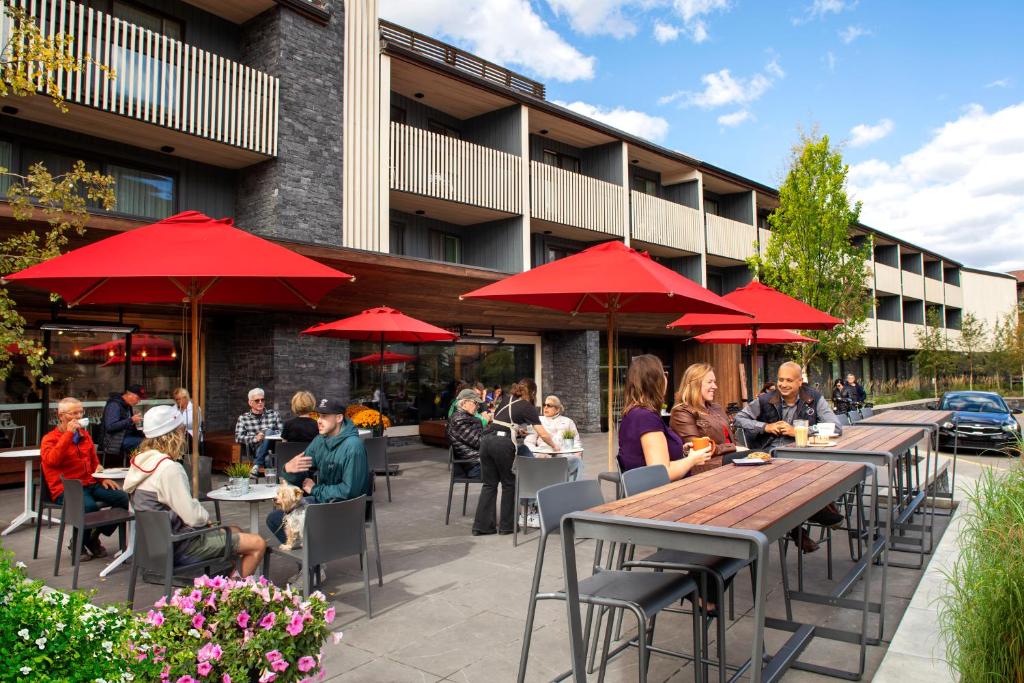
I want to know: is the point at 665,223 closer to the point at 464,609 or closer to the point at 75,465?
the point at 75,465

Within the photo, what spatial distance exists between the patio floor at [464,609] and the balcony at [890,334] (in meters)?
32.2

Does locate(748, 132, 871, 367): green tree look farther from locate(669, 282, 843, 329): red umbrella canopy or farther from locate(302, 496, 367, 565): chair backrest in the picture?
locate(302, 496, 367, 565): chair backrest

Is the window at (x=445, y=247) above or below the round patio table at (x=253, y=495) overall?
above

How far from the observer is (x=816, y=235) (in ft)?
60.6

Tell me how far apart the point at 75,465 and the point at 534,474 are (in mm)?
4287

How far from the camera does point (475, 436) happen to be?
310 inches

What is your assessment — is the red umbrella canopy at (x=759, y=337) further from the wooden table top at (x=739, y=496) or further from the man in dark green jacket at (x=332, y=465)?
the wooden table top at (x=739, y=496)

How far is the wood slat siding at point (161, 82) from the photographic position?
10164 millimetres

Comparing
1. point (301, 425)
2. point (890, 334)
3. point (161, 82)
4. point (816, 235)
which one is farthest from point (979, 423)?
point (890, 334)

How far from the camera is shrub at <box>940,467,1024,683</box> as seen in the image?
284 centimetres

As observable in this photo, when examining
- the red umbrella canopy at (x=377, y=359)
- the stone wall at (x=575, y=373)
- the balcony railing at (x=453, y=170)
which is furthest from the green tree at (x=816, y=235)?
the red umbrella canopy at (x=377, y=359)

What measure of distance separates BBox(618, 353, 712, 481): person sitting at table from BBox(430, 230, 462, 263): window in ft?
43.1

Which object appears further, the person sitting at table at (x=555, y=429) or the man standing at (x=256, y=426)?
the man standing at (x=256, y=426)

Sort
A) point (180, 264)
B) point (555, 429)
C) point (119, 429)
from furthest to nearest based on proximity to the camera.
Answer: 1. point (119, 429)
2. point (555, 429)
3. point (180, 264)
